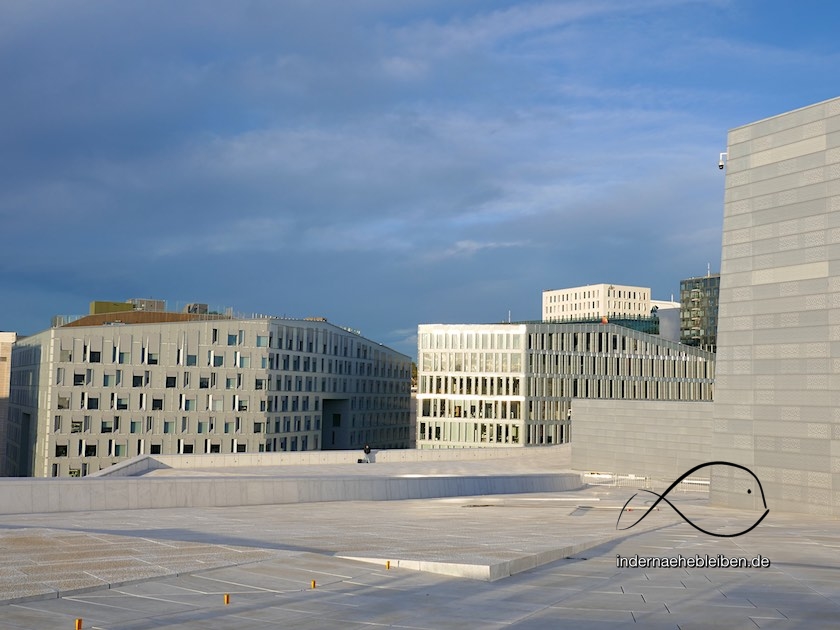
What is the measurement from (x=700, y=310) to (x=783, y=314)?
132887 mm

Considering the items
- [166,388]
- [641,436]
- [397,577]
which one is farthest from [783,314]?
[166,388]

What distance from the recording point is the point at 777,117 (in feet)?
108

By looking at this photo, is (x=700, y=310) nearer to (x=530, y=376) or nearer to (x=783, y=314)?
(x=530, y=376)

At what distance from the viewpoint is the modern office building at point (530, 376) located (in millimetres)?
105562

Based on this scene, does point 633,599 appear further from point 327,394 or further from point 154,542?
point 327,394

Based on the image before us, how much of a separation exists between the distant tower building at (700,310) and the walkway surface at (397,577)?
138 metres

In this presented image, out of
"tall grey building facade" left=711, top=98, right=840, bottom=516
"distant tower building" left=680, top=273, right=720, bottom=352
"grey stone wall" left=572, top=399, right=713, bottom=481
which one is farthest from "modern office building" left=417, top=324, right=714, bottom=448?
"tall grey building facade" left=711, top=98, right=840, bottom=516

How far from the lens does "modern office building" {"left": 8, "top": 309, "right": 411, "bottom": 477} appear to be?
Answer: 3634 inches

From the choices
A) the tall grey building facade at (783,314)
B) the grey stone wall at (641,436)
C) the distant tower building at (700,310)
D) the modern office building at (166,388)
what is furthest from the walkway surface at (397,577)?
the distant tower building at (700,310)

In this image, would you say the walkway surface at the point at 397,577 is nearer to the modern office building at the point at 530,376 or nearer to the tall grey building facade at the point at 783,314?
the tall grey building facade at the point at 783,314

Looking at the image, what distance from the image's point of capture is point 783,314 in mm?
32281

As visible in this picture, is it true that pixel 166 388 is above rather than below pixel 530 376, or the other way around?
below

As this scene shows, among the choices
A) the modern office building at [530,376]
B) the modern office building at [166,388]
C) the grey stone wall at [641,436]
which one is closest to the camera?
the grey stone wall at [641,436]

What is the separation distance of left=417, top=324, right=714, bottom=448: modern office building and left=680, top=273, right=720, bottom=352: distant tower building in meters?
49.2
